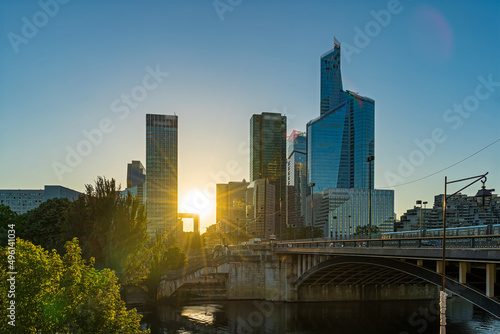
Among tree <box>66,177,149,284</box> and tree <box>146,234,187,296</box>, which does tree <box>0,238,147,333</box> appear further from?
tree <box>146,234,187,296</box>

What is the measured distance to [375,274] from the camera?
68188 millimetres

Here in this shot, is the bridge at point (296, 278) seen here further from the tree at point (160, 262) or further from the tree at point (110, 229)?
the tree at point (110, 229)

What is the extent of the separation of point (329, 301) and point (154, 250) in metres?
32.4

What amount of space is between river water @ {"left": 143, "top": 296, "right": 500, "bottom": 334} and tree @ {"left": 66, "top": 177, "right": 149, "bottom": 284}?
842 centimetres

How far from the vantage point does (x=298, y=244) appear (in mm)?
69000

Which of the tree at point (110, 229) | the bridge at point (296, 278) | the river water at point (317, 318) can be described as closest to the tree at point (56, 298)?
the river water at point (317, 318)

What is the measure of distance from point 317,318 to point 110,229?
3239cm

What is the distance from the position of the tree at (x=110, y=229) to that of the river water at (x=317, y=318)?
27.6 ft

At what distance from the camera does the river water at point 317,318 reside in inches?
2158

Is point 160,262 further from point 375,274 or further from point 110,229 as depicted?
point 375,274

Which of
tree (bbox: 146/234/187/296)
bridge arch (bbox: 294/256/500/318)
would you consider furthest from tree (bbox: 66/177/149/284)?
bridge arch (bbox: 294/256/500/318)

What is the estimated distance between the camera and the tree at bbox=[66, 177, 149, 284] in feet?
186

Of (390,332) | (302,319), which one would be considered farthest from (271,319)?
(390,332)

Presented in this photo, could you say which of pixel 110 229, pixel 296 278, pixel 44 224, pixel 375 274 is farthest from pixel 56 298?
pixel 375 274
